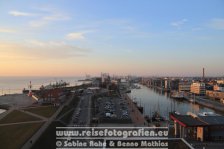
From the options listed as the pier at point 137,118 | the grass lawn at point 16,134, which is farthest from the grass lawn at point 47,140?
the pier at point 137,118

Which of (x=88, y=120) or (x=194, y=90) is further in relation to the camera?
(x=194, y=90)

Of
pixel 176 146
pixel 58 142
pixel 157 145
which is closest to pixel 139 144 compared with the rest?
pixel 157 145

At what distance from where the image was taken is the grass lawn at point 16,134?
8566 mm

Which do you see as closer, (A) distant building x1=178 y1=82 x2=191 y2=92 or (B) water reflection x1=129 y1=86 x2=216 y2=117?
(B) water reflection x1=129 y1=86 x2=216 y2=117

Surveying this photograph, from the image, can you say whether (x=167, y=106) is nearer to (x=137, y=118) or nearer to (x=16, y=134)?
(x=137, y=118)

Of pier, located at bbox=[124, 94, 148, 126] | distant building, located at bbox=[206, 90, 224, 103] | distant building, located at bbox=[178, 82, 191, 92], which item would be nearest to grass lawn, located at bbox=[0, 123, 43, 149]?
pier, located at bbox=[124, 94, 148, 126]

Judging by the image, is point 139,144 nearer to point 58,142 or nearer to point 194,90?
point 58,142

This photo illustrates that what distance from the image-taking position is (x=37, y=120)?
1237 cm

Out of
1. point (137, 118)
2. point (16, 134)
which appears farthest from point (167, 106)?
point (16, 134)

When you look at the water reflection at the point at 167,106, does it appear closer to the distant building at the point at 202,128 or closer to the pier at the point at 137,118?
the pier at the point at 137,118

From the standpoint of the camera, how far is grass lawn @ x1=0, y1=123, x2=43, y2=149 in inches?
337

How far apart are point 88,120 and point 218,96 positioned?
1800 centimetres

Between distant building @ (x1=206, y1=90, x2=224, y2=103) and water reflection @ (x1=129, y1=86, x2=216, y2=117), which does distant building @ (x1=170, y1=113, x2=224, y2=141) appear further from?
distant building @ (x1=206, y1=90, x2=224, y2=103)

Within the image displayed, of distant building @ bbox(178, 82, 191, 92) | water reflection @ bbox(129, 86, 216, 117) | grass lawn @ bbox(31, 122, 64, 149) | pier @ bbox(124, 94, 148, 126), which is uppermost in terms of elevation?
distant building @ bbox(178, 82, 191, 92)
